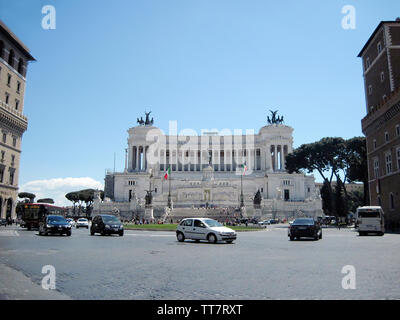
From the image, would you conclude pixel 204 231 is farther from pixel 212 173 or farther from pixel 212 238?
pixel 212 173

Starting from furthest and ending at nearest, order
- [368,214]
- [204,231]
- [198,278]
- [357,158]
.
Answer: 1. [357,158]
2. [368,214]
3. [204,231]
4. [198,278]

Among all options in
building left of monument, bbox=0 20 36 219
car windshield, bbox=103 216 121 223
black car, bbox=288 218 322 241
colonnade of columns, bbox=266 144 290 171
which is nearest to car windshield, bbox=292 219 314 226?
black car, bbox=288 218 322 241

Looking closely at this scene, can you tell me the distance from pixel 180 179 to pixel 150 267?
8394 centimetres

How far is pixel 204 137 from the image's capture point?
4218 inches

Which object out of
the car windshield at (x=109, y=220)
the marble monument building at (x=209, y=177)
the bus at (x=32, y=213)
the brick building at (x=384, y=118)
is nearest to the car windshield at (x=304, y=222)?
the car windshield at (x=109, y=220)

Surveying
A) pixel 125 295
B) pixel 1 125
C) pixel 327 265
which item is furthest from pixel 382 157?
pixel 1 125

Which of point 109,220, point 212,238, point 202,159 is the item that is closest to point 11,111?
point 109,220

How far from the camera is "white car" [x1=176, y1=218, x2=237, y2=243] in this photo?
20.7 m

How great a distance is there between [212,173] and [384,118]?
48.5m

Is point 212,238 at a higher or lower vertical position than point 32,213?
lower

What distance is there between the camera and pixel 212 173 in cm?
8469

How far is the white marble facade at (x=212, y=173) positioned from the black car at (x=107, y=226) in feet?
131

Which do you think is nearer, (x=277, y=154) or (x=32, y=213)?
(x=32, y=213)
